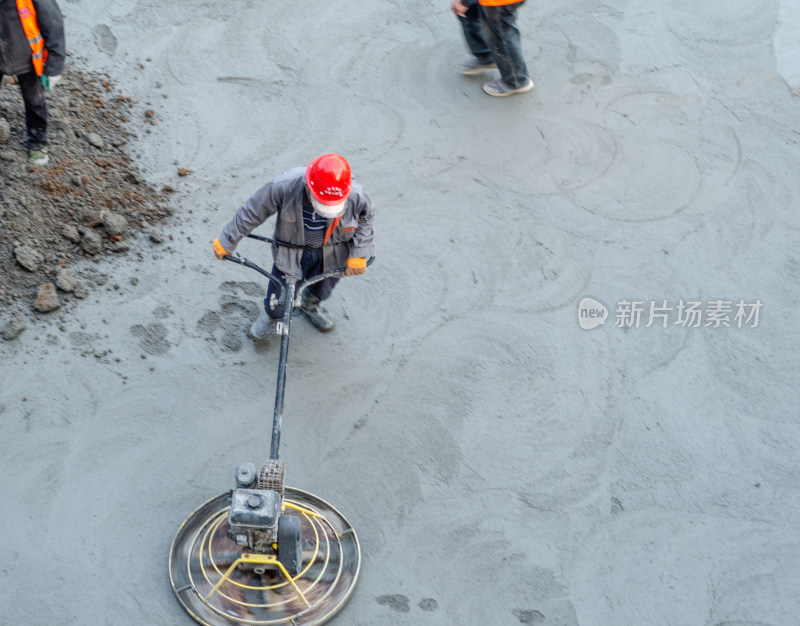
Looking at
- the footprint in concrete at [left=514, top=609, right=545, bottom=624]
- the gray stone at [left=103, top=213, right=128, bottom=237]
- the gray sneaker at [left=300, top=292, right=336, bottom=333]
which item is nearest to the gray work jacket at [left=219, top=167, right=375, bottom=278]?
the gray sneaker at [left=300, top=292, right=336, bottom=333]

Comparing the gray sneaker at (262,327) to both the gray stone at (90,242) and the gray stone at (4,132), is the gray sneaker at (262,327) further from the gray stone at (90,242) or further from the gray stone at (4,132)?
the gray stone at (4,132)

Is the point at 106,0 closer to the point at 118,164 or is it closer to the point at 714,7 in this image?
the point at 118,164

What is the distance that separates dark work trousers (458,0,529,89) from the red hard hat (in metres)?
2.71

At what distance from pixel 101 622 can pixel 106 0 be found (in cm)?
497

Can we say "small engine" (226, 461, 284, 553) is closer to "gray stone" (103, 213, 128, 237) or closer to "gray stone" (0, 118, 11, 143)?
"gray stone" (103, 213, 128, 237)

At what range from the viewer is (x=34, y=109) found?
16.2 feet

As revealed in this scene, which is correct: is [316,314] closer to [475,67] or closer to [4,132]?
[4,132]

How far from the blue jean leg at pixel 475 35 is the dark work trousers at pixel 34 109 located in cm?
304

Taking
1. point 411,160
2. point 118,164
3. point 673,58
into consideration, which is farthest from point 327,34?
point 673,58

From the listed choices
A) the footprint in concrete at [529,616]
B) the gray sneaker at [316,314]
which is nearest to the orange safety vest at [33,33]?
the gray sneaker at [316,314]

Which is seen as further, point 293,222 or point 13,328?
point 13,328

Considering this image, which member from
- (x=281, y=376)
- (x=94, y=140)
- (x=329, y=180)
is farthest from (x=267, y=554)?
(x=94, y=140)

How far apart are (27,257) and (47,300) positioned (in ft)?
0.99

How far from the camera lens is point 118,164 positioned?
530cm
